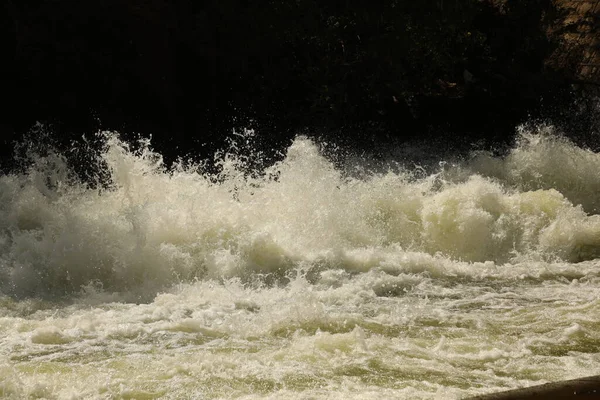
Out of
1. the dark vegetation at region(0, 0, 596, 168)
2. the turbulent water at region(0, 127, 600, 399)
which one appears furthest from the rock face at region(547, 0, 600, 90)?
the turbulent water at region(0, 127, 600, 399)

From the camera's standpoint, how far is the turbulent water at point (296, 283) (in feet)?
16.0

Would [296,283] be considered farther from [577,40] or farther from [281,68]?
[577,40]

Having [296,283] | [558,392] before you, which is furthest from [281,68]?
[558,392]

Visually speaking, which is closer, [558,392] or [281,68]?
[558,392]

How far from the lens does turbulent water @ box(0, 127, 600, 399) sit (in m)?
4.87

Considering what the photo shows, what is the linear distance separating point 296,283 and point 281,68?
7319mm

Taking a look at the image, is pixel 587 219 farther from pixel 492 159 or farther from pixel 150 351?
pixel 150 351

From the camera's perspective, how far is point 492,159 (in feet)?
40.2

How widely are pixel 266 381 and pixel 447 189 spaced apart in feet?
18.2

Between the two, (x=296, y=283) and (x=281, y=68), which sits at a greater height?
(x=281, y=68)

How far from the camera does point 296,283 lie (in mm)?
7160

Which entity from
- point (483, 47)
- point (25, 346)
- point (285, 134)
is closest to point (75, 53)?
point (285, 134)

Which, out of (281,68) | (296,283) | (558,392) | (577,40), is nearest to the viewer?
(558,392)

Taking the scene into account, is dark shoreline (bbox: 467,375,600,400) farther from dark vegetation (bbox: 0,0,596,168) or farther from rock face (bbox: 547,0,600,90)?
rock face (bbox: 547,0,600,90)
